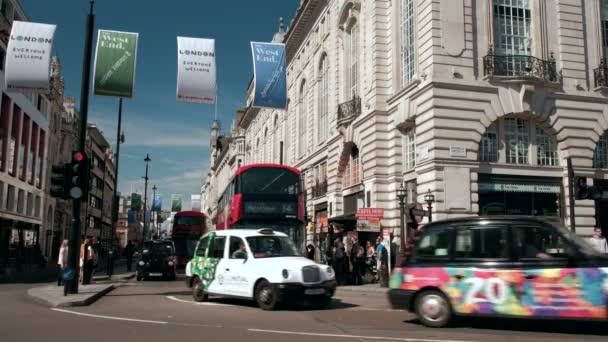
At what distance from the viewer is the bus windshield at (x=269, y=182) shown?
2073 cm

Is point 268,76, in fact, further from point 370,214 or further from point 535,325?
point 535,325

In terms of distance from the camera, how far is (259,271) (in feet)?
41.7

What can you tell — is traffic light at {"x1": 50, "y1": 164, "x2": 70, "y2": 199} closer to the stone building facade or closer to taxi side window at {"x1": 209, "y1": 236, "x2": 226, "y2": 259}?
taxi side window at {"x1": 209, "y1": 236, "x2": 226, "y2": 259}

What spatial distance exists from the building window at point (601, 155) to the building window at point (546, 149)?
6.31 feet

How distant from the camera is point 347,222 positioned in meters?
28.1

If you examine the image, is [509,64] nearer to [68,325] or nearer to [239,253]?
[239,253]

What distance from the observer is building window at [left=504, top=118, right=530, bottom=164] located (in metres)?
24.6

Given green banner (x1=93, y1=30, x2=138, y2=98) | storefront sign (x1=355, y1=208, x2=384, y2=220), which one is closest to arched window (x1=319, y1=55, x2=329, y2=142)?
storefront sign (x1=355, y1=208, x2=384, y2=220)

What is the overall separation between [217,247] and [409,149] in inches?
588

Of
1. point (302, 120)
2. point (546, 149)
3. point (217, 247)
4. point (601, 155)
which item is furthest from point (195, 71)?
point (302, 120)

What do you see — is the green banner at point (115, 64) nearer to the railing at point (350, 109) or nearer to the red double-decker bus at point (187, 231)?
the railing at point (350, 109)

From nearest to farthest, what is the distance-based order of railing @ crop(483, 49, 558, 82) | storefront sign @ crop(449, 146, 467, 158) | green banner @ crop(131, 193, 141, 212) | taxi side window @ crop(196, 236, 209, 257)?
taxi side window @ crop(196, 236, 209, 257) < storefront sign @ crop(449, 146, 467, 158) < railing @ crop(483, 49, 558, 82) < green banner @ crop(131, 193, 141, 212)

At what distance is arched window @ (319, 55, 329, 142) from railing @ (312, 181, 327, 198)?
3039 mm

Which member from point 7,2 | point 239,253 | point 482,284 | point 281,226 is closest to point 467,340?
point 482,284
